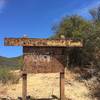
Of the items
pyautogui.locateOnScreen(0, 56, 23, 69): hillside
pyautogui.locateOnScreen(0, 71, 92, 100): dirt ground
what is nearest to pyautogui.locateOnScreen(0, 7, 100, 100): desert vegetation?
pyautogui.locateOnScreen(0, 71, 92, 100): dirt ground

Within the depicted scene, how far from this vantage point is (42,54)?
51.8 feet

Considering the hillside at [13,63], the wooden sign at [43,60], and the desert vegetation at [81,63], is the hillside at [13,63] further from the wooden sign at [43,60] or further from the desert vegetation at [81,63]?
the wooden sign at [43,60]

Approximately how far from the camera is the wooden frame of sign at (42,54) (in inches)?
609

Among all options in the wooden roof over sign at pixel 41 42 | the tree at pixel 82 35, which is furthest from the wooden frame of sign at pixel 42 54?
the tree at pixel 82 35

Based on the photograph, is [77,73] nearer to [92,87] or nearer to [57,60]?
[92,87]

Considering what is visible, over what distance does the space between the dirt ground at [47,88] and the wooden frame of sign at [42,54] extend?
2374mm

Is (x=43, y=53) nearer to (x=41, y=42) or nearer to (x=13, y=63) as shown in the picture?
(x=41, y=42)

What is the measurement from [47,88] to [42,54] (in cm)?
363

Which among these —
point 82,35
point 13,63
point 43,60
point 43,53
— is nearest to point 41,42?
point 43,53

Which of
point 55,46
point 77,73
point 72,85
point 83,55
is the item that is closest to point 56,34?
point 83,55

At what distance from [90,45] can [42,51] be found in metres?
7.98

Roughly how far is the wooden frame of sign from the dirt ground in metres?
2.37

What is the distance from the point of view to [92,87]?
773 inches

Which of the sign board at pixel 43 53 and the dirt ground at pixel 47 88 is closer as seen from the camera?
the sign board at pixel 43 53
